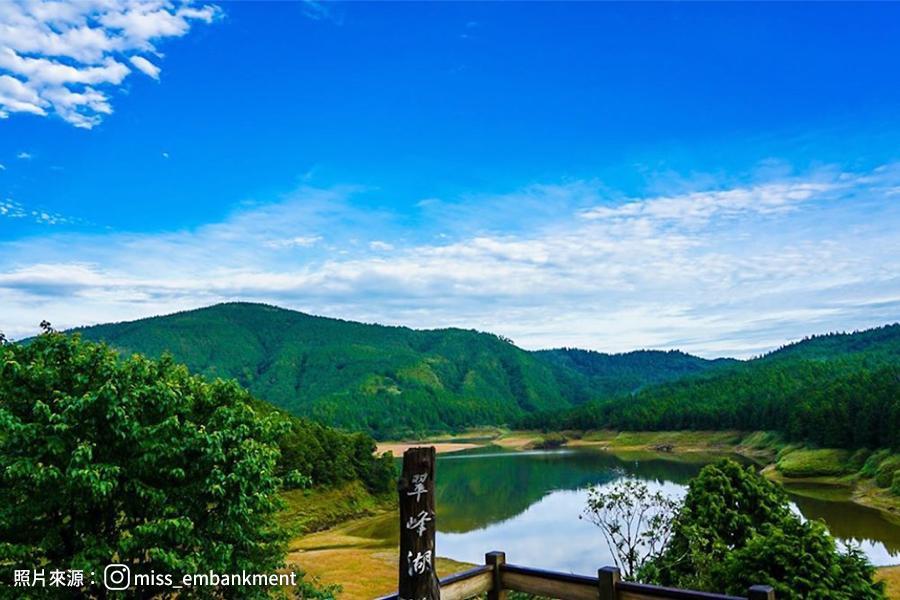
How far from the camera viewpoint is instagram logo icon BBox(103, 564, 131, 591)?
8.57 metres

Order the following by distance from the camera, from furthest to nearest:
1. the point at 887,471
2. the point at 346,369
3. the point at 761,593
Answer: the point at 346,369 → the point at 887,471 → the point at 761,593

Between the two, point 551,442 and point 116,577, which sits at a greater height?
point 116,577

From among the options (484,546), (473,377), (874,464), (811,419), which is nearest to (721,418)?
(811,419)

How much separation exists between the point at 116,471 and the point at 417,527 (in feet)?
20.9

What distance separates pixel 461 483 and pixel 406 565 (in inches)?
2199

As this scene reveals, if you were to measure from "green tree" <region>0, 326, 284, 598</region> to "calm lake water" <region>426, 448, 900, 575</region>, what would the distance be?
50.9 feet

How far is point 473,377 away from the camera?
181m

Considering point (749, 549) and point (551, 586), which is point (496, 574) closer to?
point (551, 586)

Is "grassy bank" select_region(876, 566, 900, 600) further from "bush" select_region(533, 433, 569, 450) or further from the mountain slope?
the mountain slope

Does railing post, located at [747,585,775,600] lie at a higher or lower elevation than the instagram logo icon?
higher

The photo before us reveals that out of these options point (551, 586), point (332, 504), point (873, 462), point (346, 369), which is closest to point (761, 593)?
point (551, 586)

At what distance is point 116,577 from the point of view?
8703 mm

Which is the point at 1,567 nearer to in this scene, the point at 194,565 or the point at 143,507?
the point at 143,507

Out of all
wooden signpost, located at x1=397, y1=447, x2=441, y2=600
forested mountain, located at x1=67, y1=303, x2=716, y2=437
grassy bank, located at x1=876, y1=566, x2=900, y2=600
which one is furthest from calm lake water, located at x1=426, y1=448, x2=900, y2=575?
forested mountain, located at x1=67, y1=303, x2=716, y2=437
